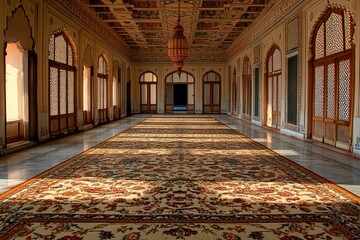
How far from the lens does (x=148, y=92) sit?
19578 mm

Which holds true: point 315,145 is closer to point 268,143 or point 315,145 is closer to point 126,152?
point 268,143

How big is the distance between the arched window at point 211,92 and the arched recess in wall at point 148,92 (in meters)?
2.64

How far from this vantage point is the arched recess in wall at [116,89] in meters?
14.9

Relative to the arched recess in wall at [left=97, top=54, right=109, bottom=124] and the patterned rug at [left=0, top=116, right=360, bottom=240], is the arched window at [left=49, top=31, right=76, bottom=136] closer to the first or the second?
the arched recess in wall at [left=97, top=54, right=109, bottom=124]

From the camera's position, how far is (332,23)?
6578 mm

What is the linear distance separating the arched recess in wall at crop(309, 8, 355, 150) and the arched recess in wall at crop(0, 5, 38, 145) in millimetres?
5390

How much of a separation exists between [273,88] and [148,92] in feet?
33.0

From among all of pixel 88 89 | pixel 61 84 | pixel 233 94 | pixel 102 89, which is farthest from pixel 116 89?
pixel 61 84

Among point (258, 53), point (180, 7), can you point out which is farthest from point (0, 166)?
point (258, 53)

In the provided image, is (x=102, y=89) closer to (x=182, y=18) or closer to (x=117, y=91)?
(x=117, y=91)

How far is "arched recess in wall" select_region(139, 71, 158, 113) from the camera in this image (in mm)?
19500

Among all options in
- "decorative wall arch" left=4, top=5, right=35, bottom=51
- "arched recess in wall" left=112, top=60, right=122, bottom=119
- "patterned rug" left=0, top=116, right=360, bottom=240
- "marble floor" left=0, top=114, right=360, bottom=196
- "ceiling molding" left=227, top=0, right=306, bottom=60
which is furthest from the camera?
"arched recess in wall" left=112, top=60, right=122, bottom=119

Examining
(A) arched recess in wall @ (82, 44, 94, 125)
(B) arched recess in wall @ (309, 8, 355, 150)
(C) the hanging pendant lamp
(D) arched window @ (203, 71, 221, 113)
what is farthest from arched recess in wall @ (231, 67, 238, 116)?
(B) arched recess in wall @ (309, 8, 355, 150)

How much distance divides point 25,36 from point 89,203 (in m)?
4.46
